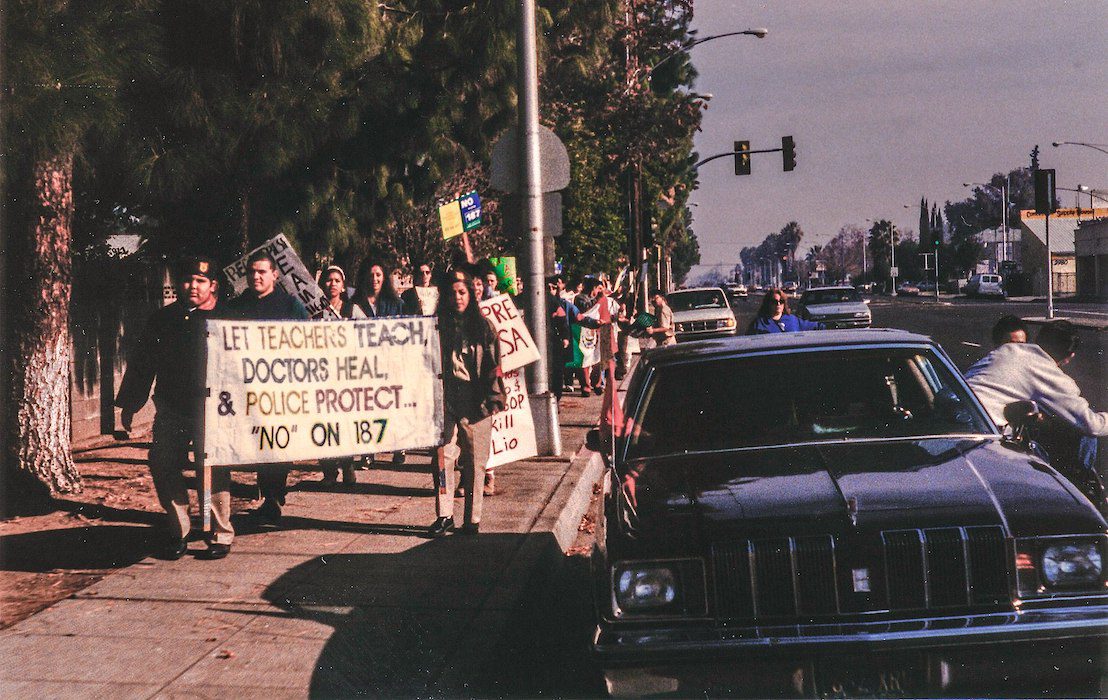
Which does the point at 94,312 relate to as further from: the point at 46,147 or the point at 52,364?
the point at 46,147

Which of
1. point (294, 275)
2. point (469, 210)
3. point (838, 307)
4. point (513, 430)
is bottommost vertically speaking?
point (513, 430)

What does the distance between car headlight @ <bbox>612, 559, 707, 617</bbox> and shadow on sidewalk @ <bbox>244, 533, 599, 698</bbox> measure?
1.24 metres

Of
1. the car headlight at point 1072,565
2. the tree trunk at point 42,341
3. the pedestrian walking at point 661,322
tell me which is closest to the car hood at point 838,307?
the pedestrian walking at point 661,322

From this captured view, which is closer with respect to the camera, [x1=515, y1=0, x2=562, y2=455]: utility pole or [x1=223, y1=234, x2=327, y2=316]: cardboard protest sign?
[x1=223, y1=234, x2=327, y2=316]: cardboard protest sign

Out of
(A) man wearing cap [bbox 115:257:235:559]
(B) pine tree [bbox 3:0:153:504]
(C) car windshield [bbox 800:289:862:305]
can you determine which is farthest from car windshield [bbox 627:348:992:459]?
(C) car windshield [bbox 800:289:862:305]

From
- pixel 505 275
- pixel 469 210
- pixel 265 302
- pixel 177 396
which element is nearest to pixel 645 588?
pixel 177 396

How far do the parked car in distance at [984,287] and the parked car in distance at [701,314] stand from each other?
55.1m

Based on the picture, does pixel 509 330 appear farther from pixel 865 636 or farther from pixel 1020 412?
pixel 865 636

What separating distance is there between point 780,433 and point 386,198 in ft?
30.2

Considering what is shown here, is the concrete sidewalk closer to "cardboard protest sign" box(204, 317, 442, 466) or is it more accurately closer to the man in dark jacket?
"cardboard protest sign" box(204, 317, 442, 466)

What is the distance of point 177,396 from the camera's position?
743 cm

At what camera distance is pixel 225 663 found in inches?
210

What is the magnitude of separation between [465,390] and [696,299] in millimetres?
23874

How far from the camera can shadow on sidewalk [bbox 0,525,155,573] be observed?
7.37 metres
